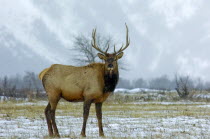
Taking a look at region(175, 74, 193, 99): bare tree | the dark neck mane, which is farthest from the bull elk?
region(175, 74, 193, 99): bare tree

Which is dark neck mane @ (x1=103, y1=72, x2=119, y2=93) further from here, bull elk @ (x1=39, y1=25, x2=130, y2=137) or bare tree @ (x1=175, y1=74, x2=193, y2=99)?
bare tree @ (x1=175, y1=74, x2=193, y2=99)

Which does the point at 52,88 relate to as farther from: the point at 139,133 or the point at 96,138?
the point at 139,133

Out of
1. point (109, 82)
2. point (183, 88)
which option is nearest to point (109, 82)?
point (109, 82)

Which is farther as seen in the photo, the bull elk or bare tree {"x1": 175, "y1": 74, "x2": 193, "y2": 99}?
bare tree {"x1": 175, "y1": 74, "x2": 193, "y2": 99}

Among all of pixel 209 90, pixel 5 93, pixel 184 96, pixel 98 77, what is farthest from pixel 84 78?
pixel 209 90

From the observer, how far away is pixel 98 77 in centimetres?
Result: 1027

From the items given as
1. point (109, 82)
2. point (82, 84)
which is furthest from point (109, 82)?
point (82, 84)

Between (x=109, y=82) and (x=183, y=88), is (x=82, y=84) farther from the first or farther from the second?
(x=183, y=88)

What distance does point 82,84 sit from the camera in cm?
1011

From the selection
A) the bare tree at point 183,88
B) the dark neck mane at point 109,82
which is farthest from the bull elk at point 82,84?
the bare tree at point 183,88

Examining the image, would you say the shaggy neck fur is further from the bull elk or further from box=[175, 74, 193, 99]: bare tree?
box=[175, 74, 193, 99]: bare tree

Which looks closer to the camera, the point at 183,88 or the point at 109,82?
the point at 109,82

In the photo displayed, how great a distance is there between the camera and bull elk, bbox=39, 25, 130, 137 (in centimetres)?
1000

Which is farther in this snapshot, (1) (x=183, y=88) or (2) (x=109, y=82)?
(1) (x=183, y=88)
